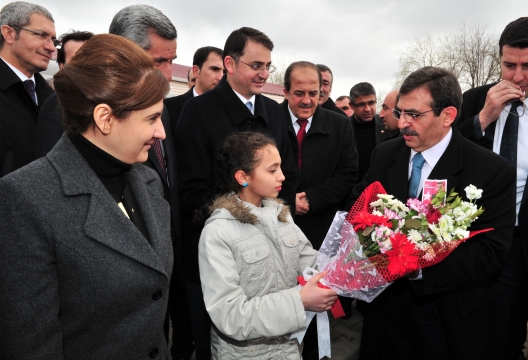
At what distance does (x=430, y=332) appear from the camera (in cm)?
260

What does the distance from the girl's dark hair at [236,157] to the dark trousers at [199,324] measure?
2.62 feet

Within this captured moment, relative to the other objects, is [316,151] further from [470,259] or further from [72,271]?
[72,271]

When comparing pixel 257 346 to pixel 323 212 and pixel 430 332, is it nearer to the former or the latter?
pixel 430 332

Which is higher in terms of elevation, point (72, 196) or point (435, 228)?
point (72, 196)

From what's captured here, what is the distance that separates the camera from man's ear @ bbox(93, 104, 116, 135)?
147cm

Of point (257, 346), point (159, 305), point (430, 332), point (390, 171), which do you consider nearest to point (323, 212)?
point (390, 171)

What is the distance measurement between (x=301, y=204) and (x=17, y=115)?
242 centimetres

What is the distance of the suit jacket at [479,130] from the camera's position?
2.85 meters

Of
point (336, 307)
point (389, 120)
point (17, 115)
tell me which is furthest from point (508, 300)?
point (17, 115)

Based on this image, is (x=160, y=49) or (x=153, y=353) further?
(x=160, y=49)

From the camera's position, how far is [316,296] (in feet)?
6.60

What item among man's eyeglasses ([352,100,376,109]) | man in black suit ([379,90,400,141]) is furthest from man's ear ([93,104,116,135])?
man's eyeglasses ([352,100,376,109])

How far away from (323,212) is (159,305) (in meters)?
2.61

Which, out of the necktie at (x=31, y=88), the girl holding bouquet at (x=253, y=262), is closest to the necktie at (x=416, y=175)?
the girl holding bouquet at (x=253, y=262)
